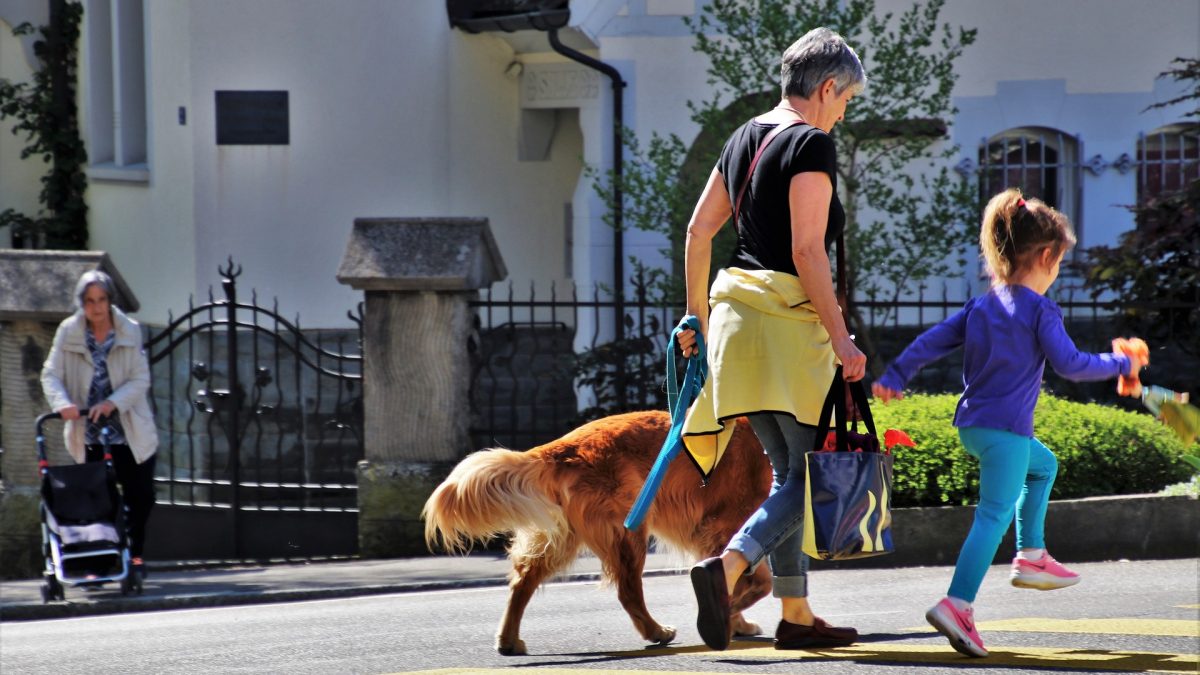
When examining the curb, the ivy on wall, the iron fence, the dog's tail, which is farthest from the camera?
the ivy on wall

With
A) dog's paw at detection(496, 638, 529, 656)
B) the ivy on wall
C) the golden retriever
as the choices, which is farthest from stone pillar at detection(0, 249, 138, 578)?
the ivy on wall

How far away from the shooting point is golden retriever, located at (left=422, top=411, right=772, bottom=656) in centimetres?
620

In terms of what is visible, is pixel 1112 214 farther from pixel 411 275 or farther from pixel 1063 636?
pixel 1063 636

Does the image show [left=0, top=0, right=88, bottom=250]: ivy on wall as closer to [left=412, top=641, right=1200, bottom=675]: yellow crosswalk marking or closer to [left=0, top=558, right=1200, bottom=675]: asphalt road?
[left=0, top=558, right=1200, bottom=675]: asphalt road

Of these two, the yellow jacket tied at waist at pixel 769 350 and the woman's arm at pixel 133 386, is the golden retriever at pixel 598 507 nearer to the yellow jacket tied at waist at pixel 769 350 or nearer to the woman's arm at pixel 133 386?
the yellow jacket tied at waist at pixel 769 350

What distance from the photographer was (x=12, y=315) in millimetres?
10758

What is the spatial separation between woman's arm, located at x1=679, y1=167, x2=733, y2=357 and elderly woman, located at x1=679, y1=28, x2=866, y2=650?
0.40ft

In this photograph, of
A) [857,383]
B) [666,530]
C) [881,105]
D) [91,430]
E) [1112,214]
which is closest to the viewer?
[857,383]

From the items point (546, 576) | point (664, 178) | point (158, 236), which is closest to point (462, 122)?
point (158, 236)

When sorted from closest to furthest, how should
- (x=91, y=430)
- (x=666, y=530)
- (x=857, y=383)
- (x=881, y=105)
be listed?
(x=857, y=383) < (x=666, y=530) < (x=91, y=430) < (x=881, y=105)

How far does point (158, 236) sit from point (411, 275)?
23.3ft

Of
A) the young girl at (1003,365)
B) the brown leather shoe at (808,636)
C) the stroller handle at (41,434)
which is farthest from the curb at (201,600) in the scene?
the young girl at (1003,365)

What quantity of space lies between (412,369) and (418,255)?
2.34 ft

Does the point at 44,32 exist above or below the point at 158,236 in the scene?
above
